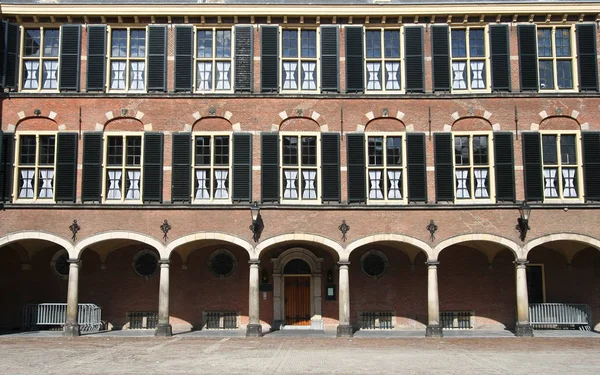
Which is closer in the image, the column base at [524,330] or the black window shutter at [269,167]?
the column base at [524,330]

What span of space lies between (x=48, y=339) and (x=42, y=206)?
4909 millimetres

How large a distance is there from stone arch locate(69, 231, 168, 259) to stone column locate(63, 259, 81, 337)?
1.24ft

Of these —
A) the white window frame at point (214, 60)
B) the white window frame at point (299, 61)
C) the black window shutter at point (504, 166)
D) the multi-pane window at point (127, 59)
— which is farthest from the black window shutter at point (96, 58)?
the black window shutter at point (504, 166)

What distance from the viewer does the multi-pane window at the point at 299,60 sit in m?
28.2

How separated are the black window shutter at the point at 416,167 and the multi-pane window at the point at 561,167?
14.9 feet

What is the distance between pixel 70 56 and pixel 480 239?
16936mm

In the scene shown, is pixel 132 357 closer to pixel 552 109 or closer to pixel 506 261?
pixel 506 261

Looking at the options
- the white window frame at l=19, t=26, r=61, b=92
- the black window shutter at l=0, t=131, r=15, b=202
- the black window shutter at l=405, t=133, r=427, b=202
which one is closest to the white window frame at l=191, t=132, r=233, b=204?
the white window frame at l=19, t=26, r=61, b=92

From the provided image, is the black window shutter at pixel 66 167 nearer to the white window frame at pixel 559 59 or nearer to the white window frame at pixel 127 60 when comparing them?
the white window frame at pixel 127 60

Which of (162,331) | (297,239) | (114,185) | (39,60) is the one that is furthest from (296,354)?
(39,60)

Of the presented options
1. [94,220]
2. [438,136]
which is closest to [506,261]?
[438,136]

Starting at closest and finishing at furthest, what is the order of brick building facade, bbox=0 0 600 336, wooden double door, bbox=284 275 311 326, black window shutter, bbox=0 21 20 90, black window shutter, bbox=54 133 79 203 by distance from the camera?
brick building facade, bbox=0 0 600 336 < black window shutter, bbox=54 133 79 203 < black window shutter, bbox=0 21 20 90 < wooden double door, bbox=284 275 311 326

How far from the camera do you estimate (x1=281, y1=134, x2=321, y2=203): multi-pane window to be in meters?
27.5

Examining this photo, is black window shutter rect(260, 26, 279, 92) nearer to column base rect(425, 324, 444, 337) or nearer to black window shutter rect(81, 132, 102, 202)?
black window shutter rect(81, 132, 102, 202)
